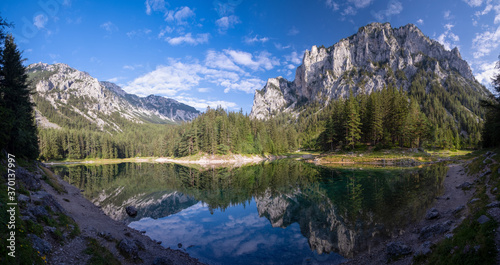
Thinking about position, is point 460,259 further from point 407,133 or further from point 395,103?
point 395,103

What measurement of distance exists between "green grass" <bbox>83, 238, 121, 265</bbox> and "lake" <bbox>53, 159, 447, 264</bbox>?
6.71 meters

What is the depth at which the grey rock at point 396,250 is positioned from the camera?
1186 centimetres

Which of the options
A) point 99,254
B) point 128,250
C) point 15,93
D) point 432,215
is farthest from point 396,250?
point 15,93

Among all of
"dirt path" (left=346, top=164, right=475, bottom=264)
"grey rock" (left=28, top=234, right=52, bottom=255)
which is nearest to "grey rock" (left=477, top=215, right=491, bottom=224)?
"dirt path" (left=346, top=164, right=475, bottom=264)

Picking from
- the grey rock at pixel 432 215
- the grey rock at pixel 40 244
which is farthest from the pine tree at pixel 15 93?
the grey rock at pixel 432 215

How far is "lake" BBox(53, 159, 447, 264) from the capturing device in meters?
16.7

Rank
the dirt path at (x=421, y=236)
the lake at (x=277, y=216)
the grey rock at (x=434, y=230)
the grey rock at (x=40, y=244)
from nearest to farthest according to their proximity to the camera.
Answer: the grey rock at (x=40, y=244), the dirt path at (x=421, y=236), the grey rock at (x=434, y=230), the lake at (x=277, y=216)

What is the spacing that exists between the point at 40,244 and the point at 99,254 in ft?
9.09

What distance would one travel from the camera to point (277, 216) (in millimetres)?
24828

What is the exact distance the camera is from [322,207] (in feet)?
83.5

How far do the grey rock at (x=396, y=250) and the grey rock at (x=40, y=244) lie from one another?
Result: 18128 millimetres

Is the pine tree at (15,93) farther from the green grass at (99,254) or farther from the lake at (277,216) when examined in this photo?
the green grass at (99,254)

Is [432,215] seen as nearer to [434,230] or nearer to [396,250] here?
[434,230]

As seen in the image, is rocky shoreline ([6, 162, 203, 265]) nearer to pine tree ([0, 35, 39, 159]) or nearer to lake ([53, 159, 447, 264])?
lake ([53, 159, 447, 264])
